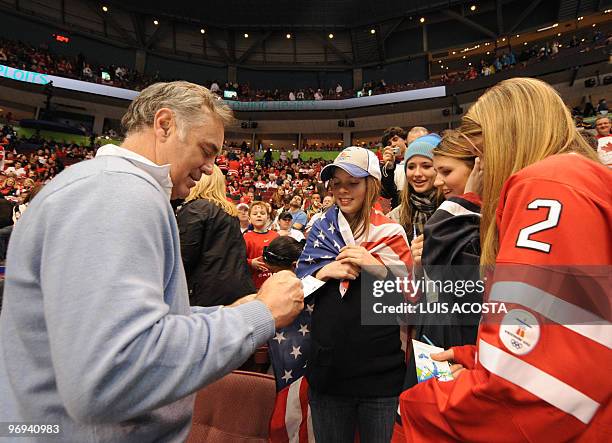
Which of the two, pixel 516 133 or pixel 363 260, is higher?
pixel 516 133

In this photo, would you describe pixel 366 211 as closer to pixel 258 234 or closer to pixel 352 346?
pixel 352 346

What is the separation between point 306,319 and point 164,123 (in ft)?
3.84

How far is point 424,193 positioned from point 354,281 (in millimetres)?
866

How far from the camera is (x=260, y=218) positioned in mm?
3844

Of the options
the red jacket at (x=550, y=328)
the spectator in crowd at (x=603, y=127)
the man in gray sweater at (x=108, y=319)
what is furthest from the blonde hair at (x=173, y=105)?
the spectator in crowd at (x=603, y=127)

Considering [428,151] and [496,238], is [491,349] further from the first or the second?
[428,151]

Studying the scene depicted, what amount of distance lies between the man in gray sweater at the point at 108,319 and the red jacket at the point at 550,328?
492 mm

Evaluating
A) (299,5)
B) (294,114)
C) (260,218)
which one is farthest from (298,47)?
(260,218)

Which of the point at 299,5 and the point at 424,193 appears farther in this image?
the point at 299,5

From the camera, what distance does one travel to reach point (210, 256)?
7.48ft

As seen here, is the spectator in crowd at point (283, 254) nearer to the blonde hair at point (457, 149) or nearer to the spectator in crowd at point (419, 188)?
the spectator in crowd at point (419, 188)

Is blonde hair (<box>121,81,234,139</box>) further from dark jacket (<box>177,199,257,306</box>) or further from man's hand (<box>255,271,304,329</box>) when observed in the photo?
dark jacket (<box>177,199,257,306</box>)

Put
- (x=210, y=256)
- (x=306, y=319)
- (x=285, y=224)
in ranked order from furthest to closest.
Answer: (x=285, y=224)
(x=210, y=256)
(x=306, y=319)

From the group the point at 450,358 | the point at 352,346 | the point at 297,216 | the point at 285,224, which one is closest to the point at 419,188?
the point at 352,346
